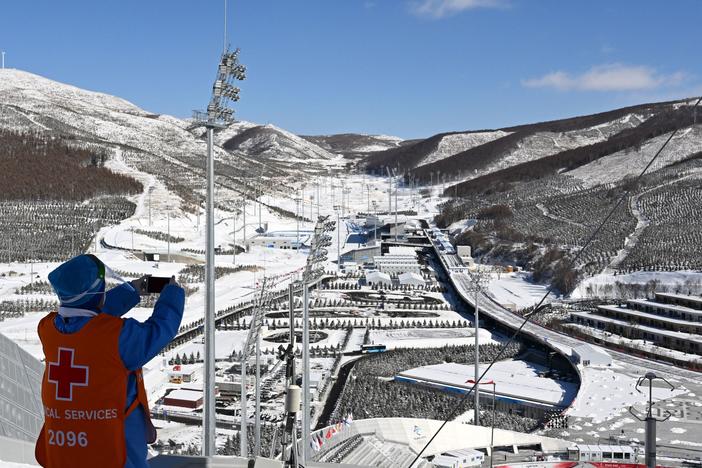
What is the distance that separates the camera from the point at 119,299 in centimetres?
187

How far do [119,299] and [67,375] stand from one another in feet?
0.79

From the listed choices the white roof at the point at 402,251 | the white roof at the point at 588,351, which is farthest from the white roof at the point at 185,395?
the white roof at the point at 402,251

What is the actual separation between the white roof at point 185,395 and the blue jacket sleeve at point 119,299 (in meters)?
13.6

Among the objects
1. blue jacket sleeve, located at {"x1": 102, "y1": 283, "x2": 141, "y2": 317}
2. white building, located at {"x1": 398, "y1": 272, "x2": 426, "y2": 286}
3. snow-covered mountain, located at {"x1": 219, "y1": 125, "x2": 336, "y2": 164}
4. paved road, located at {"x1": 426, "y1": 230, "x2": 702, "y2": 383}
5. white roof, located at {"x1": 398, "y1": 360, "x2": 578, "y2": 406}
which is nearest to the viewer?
blue jacket sleeve, located at {"x1": 102, "y1": 283, "x2": 141, "y2": 317}

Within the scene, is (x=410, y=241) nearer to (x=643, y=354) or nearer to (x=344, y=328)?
(x=344, y=328)

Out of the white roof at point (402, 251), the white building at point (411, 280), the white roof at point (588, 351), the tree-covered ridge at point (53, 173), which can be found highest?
the tree-covered ridge at point (53, 173)

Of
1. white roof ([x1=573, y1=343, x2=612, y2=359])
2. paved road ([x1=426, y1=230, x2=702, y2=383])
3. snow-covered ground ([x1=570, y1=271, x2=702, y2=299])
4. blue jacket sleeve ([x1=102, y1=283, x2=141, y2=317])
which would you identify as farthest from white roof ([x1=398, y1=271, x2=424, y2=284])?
blue jacket sleeve ([x1=102, y1=283, x2=141, y2=317])

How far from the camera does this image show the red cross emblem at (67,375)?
1707 mm

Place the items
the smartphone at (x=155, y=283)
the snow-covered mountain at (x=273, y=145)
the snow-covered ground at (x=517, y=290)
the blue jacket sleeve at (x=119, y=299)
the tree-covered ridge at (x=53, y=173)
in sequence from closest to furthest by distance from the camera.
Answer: the blue jacket sleeve at (x=119, y=299) → the smartphone at (x=155, y=283) → the snow-covered ground at (x=517, y=290) → the tree-covered ridge at (x=53, y=173) → the snow-covered mountain at (x=273, y=145)

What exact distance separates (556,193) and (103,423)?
61793 mm

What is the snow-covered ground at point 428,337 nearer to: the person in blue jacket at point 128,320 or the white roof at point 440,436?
the white roof at point 440,436

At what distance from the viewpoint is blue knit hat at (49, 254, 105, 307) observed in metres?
1.73

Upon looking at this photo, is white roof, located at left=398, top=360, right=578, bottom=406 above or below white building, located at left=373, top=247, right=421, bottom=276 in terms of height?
below

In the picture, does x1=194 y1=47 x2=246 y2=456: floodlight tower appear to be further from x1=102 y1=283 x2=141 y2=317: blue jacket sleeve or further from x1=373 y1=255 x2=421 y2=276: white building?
x1=373 y1=255 x2=421 y2=276: white building
